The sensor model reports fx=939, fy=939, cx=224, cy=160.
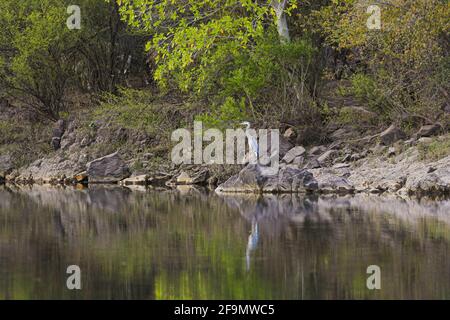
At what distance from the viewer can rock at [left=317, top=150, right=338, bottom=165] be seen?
89.6ft

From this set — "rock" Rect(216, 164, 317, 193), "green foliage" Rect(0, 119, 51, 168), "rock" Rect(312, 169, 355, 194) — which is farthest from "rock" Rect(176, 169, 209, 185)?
"green foliage" Rect(0, 119, 51, 168)

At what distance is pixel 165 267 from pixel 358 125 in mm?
17669

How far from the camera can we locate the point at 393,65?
28.0 meters

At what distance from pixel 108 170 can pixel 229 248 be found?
18089 millimetres

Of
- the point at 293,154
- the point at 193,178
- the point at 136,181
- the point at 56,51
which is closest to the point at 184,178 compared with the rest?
the point at 193,178

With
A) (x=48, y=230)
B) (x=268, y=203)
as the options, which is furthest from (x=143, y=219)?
(x=268, y=203)

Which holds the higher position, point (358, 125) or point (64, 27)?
point (64, 27)

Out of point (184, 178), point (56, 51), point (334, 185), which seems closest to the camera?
point (334, 185)

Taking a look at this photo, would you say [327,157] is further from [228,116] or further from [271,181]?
[228,116]

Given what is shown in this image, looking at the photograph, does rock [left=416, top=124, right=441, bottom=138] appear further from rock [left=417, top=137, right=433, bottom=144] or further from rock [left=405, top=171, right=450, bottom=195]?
rock [left=405, top=171, right=450, bottom=195]

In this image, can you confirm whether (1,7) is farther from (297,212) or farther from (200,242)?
(200,242)

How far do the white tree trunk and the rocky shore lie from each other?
9.63ft

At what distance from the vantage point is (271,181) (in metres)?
25.3

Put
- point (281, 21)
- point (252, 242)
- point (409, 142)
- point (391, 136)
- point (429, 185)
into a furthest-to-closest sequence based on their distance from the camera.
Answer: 1. point (281, 21)
2. point (391, 136)
3. point (409, 142)
4. point (429, 185)
5. point (252, 242)
